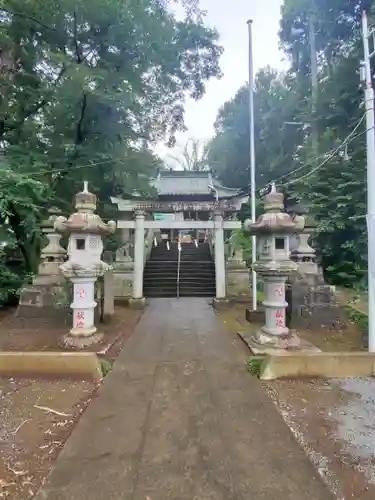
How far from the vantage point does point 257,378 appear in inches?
148

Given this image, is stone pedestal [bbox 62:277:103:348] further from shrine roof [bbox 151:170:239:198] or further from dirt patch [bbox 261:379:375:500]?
shrine roof [bbox 151:170:239:198]

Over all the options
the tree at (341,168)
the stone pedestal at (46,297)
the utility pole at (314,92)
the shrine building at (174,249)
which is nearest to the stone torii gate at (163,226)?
the shrine building at (174,249)

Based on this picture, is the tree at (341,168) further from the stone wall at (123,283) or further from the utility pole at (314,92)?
the stone wall at (123,283)

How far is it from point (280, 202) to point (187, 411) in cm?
350

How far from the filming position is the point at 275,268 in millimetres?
4707

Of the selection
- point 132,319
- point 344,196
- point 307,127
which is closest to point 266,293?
point 132,319

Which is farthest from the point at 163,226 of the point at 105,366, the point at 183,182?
the point at 183,182

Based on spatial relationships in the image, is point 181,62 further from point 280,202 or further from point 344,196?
point 280,202

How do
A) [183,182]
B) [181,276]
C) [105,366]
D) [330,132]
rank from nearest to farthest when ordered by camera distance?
[105,366] < [330,132] < [181,276] < [183,182]

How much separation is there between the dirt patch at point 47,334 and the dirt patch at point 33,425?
1128 millimetres

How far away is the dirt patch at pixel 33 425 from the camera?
210 centimetres

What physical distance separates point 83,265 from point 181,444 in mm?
3288

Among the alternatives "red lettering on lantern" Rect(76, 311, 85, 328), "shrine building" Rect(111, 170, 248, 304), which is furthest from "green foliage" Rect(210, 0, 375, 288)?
"red lettering on lantern" Rect(76, 311, 85, 328)

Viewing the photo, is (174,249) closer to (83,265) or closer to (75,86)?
(75,86)
